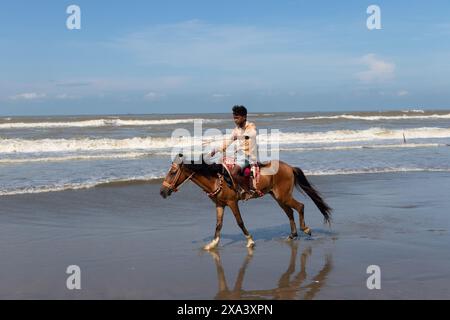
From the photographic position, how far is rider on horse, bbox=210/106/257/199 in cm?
736

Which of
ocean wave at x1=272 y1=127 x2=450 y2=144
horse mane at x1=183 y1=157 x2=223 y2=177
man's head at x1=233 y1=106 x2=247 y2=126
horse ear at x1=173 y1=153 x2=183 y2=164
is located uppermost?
man's head at x1=233 y1=106 x2=247 y2=126

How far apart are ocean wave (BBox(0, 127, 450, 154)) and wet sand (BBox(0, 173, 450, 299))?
42.6 ft

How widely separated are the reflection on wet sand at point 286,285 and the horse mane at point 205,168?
51.7 inches

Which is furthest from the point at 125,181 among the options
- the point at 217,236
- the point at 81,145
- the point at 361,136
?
the point at 361,136

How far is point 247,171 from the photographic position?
766 cm

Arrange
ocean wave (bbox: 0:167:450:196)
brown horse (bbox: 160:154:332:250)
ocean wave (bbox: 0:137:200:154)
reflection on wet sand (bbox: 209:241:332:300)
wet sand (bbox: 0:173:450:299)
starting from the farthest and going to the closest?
ocean wave (bbox: 0:137:200:154) < ocean wave (bbox: 0:167:450:196) < brown horse (bbox: 160:154:332:250) < wet sand (bbox: 0:173:450:299) < reflection on wet sand (bbox: 209:241:332:300)

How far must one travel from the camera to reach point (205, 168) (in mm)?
7438

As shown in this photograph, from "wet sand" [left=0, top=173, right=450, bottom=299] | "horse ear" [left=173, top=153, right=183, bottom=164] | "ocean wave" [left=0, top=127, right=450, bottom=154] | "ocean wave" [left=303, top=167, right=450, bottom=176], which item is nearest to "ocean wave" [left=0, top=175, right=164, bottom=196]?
"wet sand" [left=0, top=173, right=450, bottom=299]

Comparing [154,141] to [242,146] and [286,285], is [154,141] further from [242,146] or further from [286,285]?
[286,285]

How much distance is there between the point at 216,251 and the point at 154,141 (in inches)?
902

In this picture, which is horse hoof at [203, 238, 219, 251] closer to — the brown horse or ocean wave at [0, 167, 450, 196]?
the brown horse
